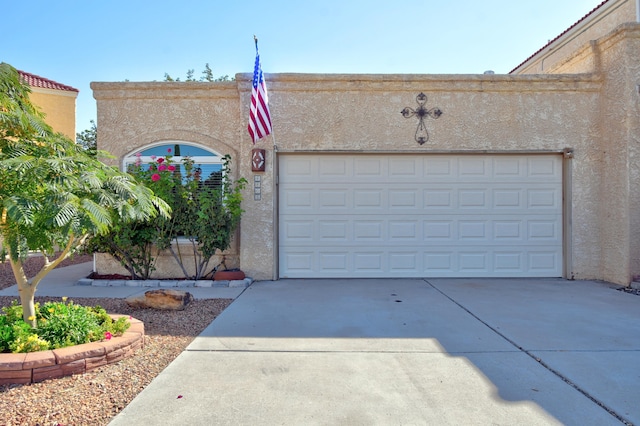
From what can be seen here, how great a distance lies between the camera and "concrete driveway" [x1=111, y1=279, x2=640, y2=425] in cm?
294

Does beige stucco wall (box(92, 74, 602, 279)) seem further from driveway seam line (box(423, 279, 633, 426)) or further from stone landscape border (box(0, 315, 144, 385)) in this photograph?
stone landscape border (box(0, 315, 144, 385))

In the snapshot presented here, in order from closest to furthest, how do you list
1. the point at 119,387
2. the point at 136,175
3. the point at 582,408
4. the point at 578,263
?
the point at 582,408
the point at 119,387
the point at 136,175
the point at 578,263

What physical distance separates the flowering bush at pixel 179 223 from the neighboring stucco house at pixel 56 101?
33.0 ft

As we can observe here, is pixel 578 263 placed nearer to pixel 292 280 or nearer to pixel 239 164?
pixel 292 280

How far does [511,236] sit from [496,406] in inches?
228

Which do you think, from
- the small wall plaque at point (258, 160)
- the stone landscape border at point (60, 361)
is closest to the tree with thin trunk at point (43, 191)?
the stone landscape border at point (60, 361)

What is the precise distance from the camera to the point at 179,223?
7543mm

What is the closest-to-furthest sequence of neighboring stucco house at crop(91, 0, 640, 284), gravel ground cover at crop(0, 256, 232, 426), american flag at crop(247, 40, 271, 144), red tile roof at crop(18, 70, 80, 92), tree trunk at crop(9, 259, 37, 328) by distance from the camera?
gravel ground cover at crop(0, 256, 232, 426)
tree trunk at crop(9, 259, 37, 328)
american flag at crop(247, 40, 271, 144)
neighboring stucco house at crop(91, 0, 640, 284)
red tile roof at crop(18, 70, 80, 92)

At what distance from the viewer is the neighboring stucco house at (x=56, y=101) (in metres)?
15.2

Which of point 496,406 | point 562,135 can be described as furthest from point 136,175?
point 562,135

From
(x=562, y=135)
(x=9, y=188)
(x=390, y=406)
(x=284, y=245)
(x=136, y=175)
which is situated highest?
(x=562, y=135)

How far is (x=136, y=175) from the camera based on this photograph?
7508 mm

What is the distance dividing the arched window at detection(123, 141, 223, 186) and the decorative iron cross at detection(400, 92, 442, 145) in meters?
3.64

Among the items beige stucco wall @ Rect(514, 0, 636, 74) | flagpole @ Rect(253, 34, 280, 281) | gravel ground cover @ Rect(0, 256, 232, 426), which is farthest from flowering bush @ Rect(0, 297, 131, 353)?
beige stucco wall @ Rect(514, 0, 636, 74)
